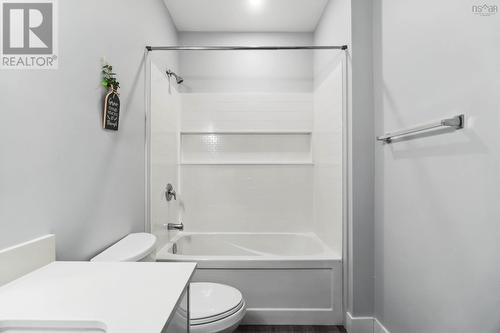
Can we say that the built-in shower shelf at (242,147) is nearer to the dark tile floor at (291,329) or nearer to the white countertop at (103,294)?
the dark tile floor at (291,329)

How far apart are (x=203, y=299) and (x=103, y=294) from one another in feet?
2.94

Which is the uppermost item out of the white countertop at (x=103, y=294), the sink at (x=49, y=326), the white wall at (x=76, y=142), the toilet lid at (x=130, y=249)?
the white wall at (x=76, y=142)

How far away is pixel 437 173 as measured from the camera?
1.29 meters

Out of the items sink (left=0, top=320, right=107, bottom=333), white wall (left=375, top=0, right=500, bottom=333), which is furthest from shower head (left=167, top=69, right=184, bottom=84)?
sink (left=0, top=320, right=107, bottom=333)

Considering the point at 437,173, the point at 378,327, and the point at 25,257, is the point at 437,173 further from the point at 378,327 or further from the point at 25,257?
the point at 25,257

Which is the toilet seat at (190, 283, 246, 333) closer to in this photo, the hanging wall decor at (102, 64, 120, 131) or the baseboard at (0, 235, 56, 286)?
the baseboard at (0, 235, 56, 286)

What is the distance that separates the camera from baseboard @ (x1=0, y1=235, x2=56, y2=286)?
0.87 meters

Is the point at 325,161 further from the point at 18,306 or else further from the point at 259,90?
the point at 18,306

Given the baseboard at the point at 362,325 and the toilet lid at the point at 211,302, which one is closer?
the toilet lid at the point at 211,302

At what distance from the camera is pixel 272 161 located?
9.87ft

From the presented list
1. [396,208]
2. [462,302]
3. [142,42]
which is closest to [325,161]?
[396,208]

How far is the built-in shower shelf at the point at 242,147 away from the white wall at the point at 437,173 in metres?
1.25

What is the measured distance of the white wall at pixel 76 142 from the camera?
960 mm

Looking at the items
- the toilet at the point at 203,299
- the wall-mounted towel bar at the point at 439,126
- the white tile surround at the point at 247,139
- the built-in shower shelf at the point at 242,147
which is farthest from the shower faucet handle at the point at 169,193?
the wall-mounted towel bar at the point at 439,126
